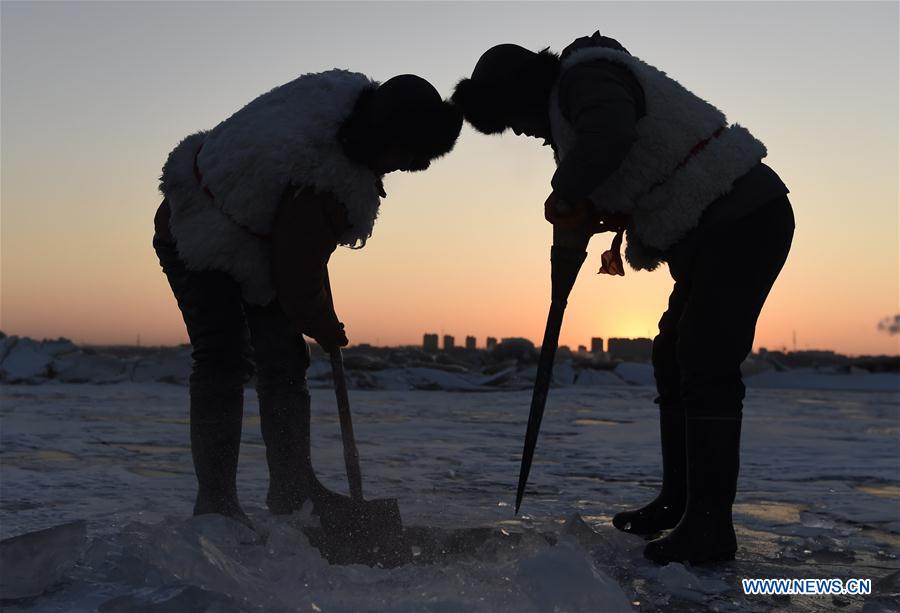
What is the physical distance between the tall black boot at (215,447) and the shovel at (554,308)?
815 mm

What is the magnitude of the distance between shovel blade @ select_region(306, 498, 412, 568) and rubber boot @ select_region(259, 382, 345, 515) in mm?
114

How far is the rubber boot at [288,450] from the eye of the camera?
2.59 metres

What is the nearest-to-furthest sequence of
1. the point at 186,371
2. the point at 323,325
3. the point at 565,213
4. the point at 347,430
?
the point at 565,213, the point at 323,325, the point at 347,430, the point at 186,371

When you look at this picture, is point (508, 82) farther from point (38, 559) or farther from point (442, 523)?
point (38, 559)

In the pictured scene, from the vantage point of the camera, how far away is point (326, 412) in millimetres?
6449

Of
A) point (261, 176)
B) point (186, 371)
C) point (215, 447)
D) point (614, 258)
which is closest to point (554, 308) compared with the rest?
point (614, 258)

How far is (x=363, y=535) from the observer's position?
234 cm

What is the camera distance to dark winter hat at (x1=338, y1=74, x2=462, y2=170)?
2.31 metres

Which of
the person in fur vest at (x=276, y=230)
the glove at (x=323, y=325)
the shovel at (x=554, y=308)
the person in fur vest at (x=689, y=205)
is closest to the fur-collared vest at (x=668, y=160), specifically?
the person in fur vest at (x=689, y=205)

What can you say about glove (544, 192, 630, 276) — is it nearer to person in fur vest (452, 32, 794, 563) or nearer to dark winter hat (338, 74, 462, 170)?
person in fur vest (452, 32, 794, 563)

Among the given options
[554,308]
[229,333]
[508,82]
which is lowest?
[229,333]

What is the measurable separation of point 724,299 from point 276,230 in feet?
3.86

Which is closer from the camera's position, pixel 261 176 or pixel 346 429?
pixel 261 176

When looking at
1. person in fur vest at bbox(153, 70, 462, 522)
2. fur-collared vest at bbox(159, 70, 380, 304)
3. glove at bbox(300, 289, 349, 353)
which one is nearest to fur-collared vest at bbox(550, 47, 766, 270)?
person in fur vest at bbox(153, 70, 462, 522)
